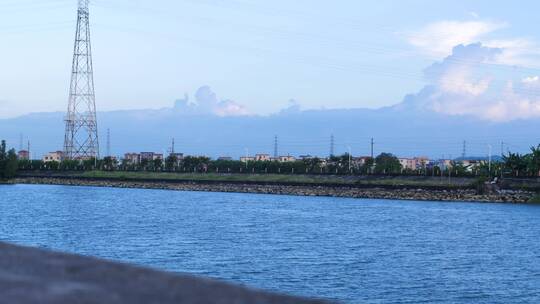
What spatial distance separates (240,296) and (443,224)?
5619 cm

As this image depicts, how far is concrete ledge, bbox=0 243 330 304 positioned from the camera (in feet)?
8.67

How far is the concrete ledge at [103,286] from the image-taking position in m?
2.64

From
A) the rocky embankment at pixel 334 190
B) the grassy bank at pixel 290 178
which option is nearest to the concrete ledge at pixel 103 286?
the rocky embankment at pixel 334 190

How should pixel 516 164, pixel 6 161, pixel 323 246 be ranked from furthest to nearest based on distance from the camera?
pixel 6 161 < pixel 516 164 < pixel 323 246

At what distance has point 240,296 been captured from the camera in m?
2.70

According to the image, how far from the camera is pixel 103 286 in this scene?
9.46ft

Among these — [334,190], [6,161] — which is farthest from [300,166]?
[6,161]

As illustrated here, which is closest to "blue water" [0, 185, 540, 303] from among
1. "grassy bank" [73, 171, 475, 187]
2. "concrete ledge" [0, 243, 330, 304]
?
"concrete ledge" [0, 243, 330, 304]

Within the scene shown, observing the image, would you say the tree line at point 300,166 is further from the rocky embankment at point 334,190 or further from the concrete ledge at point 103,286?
the concrete ledge at point 103,286

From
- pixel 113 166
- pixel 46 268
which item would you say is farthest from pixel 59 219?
pixel 113 166

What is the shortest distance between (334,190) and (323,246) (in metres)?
68.8

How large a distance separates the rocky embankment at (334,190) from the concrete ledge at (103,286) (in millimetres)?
93593

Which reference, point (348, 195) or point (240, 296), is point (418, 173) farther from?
point (240, 296)

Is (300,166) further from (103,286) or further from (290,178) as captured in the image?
(103,286)
